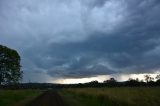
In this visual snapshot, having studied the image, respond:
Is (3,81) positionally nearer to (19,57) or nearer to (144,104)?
(19,57)

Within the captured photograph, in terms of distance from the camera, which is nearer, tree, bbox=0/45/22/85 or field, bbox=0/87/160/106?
field, bbox=0/87/160/106

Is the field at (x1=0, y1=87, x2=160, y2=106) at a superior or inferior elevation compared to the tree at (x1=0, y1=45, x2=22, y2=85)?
inferior

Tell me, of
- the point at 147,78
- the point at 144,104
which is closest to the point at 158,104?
the point at 144,104

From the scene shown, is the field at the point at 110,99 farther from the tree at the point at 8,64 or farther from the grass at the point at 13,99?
the tree at the point at 8,64

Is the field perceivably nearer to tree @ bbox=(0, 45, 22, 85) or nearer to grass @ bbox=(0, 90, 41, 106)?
grass @ bbox=(0, 90, 41, 106)

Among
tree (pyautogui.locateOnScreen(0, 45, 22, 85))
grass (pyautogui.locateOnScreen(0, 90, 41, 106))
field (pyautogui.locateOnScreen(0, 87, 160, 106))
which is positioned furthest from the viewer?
tree (pyautogui.locateOnScreen(0, 45, 22, 85))

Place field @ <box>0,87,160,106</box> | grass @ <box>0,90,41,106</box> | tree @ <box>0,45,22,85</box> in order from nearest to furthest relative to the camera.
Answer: field @ <box>0,87,160,106</box>, grass @ <box>0,90,41,106</box>, tree @ <box>0,45,22,85</box>

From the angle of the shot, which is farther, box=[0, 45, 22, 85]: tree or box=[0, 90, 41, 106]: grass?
box=[0, 45, 22, 85]: tree

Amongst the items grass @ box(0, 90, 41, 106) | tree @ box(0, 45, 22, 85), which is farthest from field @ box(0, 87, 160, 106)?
tree @ box(0, 45, 22, 85)

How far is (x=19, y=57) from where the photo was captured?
7306 cm

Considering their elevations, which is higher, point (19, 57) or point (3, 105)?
point (19, 57)

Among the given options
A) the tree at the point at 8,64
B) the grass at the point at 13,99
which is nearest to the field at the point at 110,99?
the grass at the point at 13,99

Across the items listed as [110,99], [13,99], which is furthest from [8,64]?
[110,99]

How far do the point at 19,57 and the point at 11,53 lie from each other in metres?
3.00
